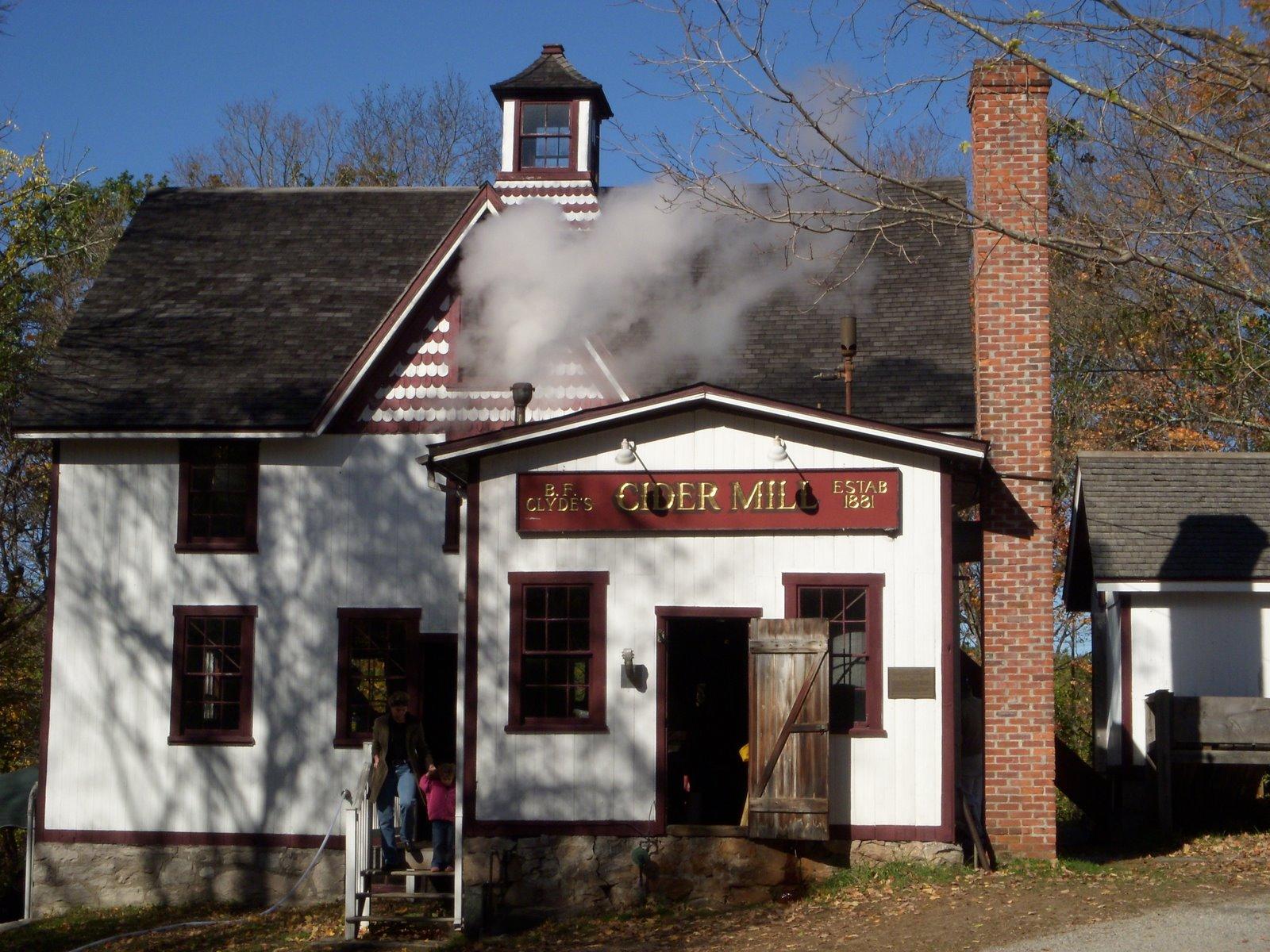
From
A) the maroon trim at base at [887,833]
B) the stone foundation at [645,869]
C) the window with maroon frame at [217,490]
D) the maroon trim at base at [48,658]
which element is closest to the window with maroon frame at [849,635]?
the maroon trim at base at [887,833]

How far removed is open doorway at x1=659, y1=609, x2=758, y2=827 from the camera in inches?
625

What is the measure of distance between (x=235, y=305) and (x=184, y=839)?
686cm

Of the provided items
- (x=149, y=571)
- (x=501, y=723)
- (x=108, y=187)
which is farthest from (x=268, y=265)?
(x=108, y=187)

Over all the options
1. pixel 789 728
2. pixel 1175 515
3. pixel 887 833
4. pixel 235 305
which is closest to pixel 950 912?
Answer: pixel 887 833

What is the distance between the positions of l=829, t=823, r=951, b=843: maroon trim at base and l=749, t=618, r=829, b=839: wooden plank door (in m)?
0.33

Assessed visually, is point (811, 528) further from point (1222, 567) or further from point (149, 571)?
point (149, 571)

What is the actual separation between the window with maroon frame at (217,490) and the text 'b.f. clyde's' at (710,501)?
4.62 metres

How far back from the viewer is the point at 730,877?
1357cm

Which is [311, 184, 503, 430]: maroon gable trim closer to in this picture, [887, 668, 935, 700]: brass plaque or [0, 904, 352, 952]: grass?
[0, 904, 352, 952]: grass

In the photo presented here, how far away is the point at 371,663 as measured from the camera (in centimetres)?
1717

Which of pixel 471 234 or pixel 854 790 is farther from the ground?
pixel 471 234

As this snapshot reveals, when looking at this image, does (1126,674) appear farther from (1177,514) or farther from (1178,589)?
(1177,514)

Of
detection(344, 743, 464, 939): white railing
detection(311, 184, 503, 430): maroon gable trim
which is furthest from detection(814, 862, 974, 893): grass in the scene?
detection(311, 184, 503, 430): maroon gable trim

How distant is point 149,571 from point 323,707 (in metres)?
2.63
